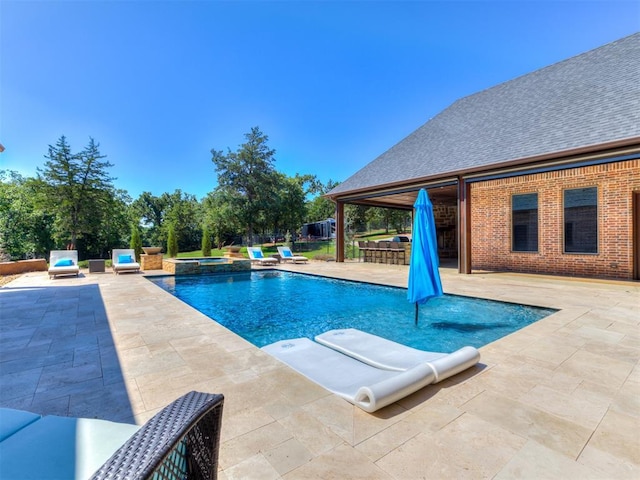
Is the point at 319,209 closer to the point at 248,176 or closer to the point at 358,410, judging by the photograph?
the point at 248,176

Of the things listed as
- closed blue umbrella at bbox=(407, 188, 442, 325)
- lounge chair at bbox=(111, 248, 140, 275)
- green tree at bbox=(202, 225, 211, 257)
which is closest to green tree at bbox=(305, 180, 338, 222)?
green tree at bbox=(202, 225, 211, 257)

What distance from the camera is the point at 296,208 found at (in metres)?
30.2

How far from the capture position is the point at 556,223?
10.6 meters

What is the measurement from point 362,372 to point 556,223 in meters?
10.6

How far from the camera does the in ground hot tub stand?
41.8 feet

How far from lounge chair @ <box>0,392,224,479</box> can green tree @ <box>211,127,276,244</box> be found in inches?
1020

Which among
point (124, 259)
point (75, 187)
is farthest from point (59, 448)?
point (75, 187)

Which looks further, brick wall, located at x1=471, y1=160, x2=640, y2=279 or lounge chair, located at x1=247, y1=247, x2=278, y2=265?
lounge chair, located at x1=247, y1=247, x2=278, y2=265

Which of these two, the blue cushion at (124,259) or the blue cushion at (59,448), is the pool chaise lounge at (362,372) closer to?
the blue cushion at (59,448)

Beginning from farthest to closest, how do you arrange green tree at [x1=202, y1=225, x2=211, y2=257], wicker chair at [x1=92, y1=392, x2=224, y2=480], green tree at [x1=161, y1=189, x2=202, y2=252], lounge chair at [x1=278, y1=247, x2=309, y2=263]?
green tree at [x1=161, y1=189, x2=202, y2=252]
green tree at [x1=202, y1=225, x2=211, y2=257]
lounge chair at [x1=278, y1=247, x2=309, y2=263]
wicker chair at [x1=92, y1=392, x2=224, y2=480]

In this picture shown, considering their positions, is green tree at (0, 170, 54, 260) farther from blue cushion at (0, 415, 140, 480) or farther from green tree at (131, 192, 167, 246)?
blue cushion at (0, 415, 140, 480)

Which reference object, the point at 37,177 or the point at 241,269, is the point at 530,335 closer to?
the point at 241,269

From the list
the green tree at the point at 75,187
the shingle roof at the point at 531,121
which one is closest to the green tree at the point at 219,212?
the green tree at the point at 75,187

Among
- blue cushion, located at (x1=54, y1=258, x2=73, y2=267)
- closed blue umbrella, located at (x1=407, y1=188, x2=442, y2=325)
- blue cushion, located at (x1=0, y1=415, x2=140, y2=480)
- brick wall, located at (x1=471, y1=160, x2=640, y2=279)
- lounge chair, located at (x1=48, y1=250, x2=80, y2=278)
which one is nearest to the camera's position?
blue cushion, located at (x1=0, y1=415, x2=140, y2=480)
